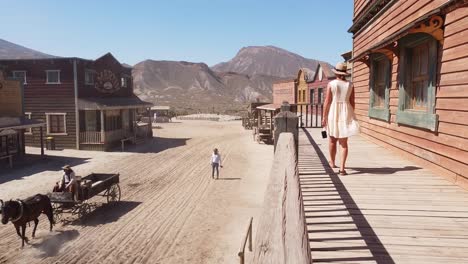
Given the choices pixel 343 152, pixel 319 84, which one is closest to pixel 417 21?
pixel 343 152

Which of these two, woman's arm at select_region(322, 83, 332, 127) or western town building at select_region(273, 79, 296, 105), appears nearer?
woman's arm at select_region(322, 83, 332, 127)

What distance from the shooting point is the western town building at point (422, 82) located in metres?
5.08

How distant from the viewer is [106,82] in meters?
29.2

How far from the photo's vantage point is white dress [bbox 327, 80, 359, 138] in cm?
588

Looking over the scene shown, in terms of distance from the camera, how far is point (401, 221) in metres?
3.88

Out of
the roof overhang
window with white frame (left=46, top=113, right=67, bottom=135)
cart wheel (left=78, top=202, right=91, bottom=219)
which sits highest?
the roof overhang

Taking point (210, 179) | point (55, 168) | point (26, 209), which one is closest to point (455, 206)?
point (26, 209)

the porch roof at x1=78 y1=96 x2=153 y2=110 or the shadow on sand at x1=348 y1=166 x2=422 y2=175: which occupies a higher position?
the porch roof at x1=78 y1=96 x2=153 y2=110

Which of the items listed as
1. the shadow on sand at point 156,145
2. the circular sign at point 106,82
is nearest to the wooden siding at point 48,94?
the circular sign at point 106,82

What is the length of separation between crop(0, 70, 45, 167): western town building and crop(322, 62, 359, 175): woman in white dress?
19.4 metres

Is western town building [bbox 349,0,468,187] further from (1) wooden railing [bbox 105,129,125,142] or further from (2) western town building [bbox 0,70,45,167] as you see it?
(1) wooden railing [bbox 105,129,125,142]

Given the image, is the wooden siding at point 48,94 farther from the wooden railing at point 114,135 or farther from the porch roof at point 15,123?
the porch roof at point 15,123

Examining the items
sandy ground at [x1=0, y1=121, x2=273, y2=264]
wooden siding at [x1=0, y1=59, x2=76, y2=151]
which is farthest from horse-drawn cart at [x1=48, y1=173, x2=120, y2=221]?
wooden siding at [x1=0, y1=59, x2=76, y2=151]

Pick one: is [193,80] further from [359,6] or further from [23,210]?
[23,210]
